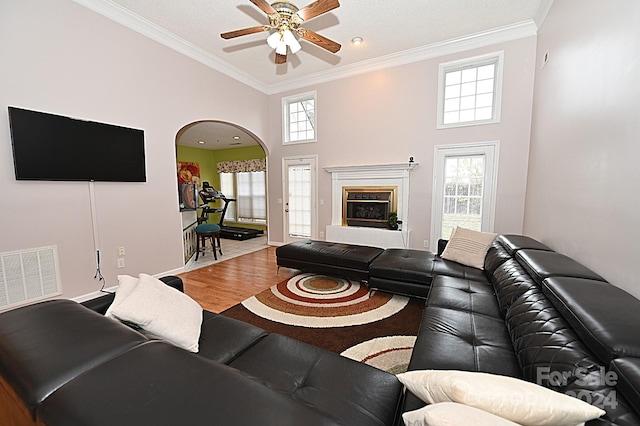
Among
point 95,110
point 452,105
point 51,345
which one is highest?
point 452,105

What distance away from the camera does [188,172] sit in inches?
325

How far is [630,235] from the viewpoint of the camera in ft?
4.73

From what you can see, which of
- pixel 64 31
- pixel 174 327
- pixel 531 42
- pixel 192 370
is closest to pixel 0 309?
pixel 174 327

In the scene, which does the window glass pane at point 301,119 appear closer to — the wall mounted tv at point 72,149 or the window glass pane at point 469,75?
the window glass pane at point 469,75

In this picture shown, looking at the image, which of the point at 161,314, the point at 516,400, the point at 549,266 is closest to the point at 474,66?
the point at 549,266

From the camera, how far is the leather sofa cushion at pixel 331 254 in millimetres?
3195

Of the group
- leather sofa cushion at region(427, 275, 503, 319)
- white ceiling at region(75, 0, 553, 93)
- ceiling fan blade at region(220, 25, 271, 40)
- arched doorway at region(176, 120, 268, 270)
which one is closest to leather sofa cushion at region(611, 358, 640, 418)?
leather sofa cushion at region(427, 275, 503, 319)

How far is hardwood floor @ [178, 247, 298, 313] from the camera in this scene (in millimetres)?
3080

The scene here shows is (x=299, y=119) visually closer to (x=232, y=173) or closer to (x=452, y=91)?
(x=452, y=91)

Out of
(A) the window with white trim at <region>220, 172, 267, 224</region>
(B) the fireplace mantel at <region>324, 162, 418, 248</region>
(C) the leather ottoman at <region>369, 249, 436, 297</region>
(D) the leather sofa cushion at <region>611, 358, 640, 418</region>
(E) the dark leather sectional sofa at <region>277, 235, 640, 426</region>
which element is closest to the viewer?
(D) the leather sofa cushion at <region>611, 358, 640, 418</region>

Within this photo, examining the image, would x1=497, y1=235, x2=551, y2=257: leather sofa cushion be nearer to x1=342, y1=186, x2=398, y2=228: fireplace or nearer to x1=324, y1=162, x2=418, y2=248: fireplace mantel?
x1=324, y1=162, x2=418, y2=248: fireplace mantel

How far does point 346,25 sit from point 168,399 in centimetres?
424

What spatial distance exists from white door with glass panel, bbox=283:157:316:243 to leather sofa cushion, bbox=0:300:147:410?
4544mm

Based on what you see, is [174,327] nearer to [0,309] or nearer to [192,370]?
[192,370]
